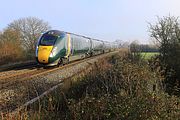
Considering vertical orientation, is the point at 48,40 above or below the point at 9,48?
above

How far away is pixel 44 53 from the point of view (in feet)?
74.5

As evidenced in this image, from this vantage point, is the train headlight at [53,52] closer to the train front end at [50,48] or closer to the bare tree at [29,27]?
the train front end at [50,48]

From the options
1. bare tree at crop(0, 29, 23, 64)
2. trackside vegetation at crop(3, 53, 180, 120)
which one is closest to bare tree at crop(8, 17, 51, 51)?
bare tree at crop(0, 29, 23, 64)

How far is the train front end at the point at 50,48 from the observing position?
2277 centimetres

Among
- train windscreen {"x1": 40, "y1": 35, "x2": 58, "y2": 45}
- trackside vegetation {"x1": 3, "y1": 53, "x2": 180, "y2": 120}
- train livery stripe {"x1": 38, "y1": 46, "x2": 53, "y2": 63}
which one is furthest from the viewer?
train windscreen {"x1": 40, "y1": 35, "x2": 58, "y2": 45}

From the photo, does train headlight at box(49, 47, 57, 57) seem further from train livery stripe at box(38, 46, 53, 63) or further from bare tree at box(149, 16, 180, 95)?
bare tree at box(149, 16, 180, 95)

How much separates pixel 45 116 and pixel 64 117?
1.61 ft

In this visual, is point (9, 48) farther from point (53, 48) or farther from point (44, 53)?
point (44, 53)

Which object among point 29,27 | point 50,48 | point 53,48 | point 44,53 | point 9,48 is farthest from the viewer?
point 29,27

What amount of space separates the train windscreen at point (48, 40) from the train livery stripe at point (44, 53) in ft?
1.83

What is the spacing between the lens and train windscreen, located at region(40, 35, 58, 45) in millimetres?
23506

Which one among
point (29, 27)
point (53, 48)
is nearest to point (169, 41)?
point (53, 48)

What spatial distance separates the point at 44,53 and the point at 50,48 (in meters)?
0.62

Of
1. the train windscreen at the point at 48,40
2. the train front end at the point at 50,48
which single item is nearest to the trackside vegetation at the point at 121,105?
the train front end at the point at 50,48
